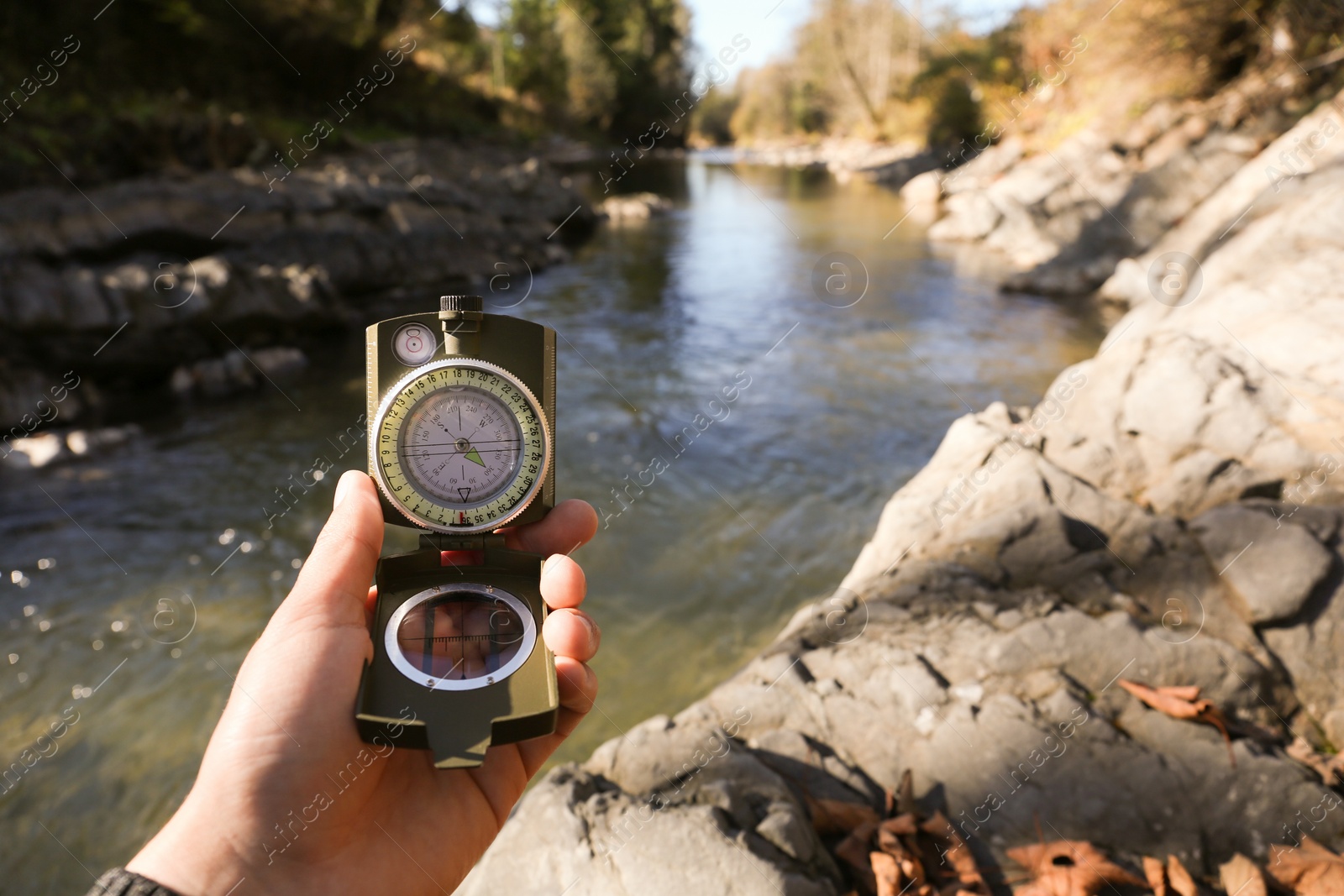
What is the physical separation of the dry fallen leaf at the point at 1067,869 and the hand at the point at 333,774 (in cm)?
165

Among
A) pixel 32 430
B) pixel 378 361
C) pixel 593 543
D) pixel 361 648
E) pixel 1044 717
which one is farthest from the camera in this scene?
pixel 32 430

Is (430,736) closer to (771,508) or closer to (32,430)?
(771,508)

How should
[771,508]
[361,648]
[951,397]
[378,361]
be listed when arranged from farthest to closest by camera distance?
[951,397] → [771,508] → [378,361] → [361,648]

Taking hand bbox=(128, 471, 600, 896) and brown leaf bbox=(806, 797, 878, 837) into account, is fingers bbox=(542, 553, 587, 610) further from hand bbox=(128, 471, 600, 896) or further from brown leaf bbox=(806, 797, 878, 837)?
brown leaf bbox=(806, 797, 878, 837)

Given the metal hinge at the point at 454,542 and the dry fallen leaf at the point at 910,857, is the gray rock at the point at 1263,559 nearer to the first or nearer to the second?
the dry fallen leaf at the point at 910,857

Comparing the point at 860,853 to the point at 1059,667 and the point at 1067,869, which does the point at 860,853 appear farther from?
the point at 1059,667

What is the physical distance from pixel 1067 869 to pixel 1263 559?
217cm

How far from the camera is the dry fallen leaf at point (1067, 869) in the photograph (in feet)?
8.09

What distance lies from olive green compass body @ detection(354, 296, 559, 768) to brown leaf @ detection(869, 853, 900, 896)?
1.40 metres

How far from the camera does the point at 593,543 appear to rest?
6.50 meters

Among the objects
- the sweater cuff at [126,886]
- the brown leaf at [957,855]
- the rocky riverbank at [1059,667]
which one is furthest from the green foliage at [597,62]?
the sweater cuff at [126,886]

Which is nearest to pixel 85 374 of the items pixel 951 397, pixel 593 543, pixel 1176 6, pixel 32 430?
pixel 32 430

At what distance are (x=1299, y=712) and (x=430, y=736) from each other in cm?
365

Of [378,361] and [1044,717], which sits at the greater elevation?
[378,361]
